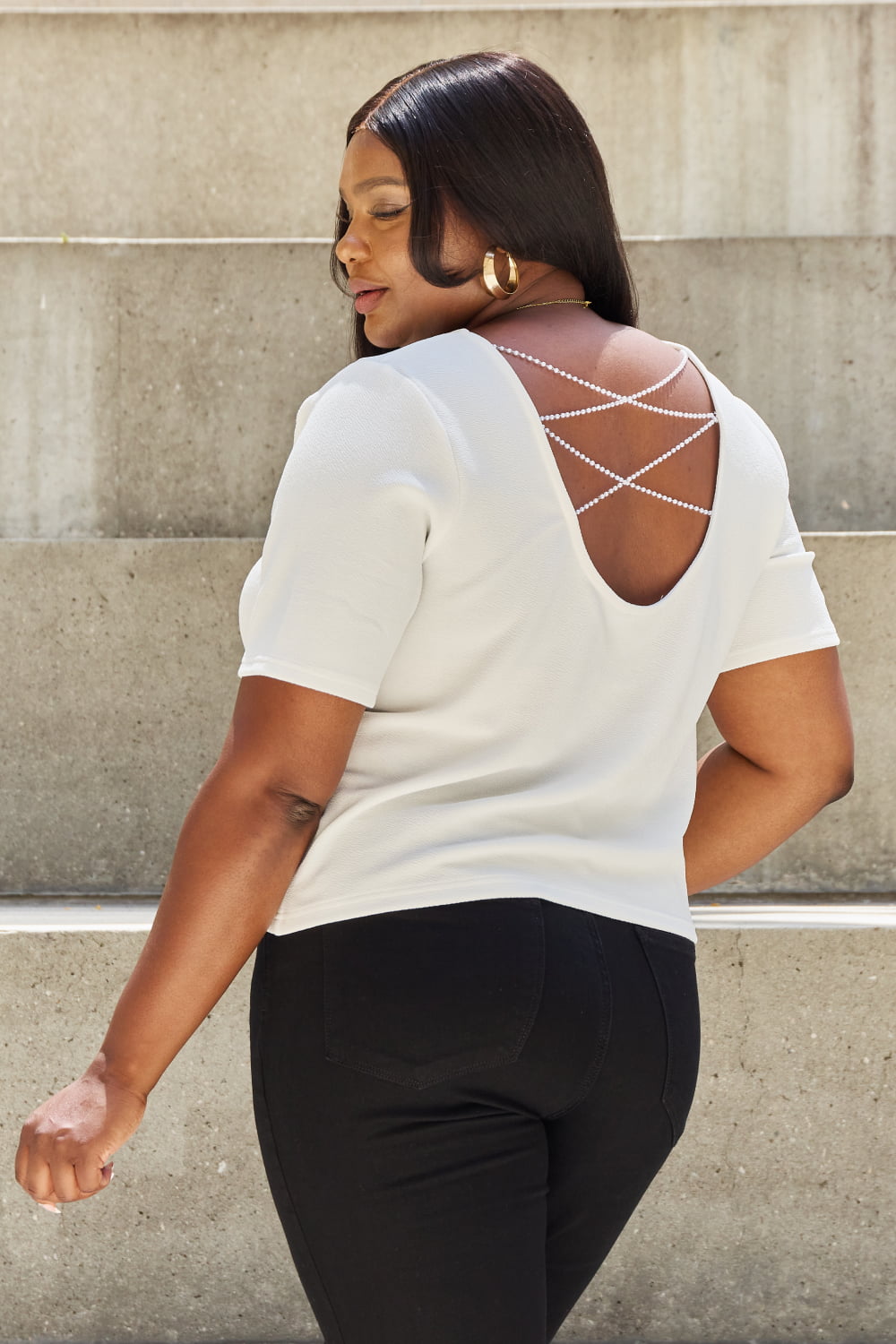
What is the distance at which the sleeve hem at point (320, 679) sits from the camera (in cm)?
99

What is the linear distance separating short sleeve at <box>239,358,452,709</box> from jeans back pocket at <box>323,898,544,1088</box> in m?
0.16

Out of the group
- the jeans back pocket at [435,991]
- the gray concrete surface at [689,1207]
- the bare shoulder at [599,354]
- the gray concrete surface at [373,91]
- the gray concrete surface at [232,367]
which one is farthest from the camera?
the gray concrete surface at [373,91]

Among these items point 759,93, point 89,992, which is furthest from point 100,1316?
point 759,93

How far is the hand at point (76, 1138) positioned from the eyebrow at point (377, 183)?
69 cm

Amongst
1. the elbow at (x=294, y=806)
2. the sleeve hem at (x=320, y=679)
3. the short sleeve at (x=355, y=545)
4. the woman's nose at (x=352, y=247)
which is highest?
the woman's nose at (x=352, y=247)

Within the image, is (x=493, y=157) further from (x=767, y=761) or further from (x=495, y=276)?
(x=767, y=761)

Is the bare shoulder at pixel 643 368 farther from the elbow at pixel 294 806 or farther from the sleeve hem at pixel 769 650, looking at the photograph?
the elbow at pixel 294 806

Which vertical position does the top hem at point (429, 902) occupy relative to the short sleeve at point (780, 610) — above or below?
below

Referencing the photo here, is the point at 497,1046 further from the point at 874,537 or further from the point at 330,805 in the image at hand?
the point at 874,537

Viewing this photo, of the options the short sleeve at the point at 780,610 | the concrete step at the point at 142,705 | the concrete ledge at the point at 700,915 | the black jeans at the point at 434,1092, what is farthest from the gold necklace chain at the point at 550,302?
the concrete step at the point at 142,705

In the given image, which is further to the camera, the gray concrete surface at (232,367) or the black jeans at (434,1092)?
the gray concrete surface at (232,367)

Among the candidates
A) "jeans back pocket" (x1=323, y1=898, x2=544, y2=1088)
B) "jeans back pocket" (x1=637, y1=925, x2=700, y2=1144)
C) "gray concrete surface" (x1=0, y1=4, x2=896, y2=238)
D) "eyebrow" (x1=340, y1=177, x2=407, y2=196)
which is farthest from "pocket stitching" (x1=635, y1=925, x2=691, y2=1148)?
"gray concrete surface" (x1=0, y1=4, x2=896, y2=238)

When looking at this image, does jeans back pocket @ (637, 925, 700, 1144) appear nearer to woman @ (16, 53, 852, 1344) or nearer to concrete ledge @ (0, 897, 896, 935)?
woman @ (16, 53, 852, 1344)

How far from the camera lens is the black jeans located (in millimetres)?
983
